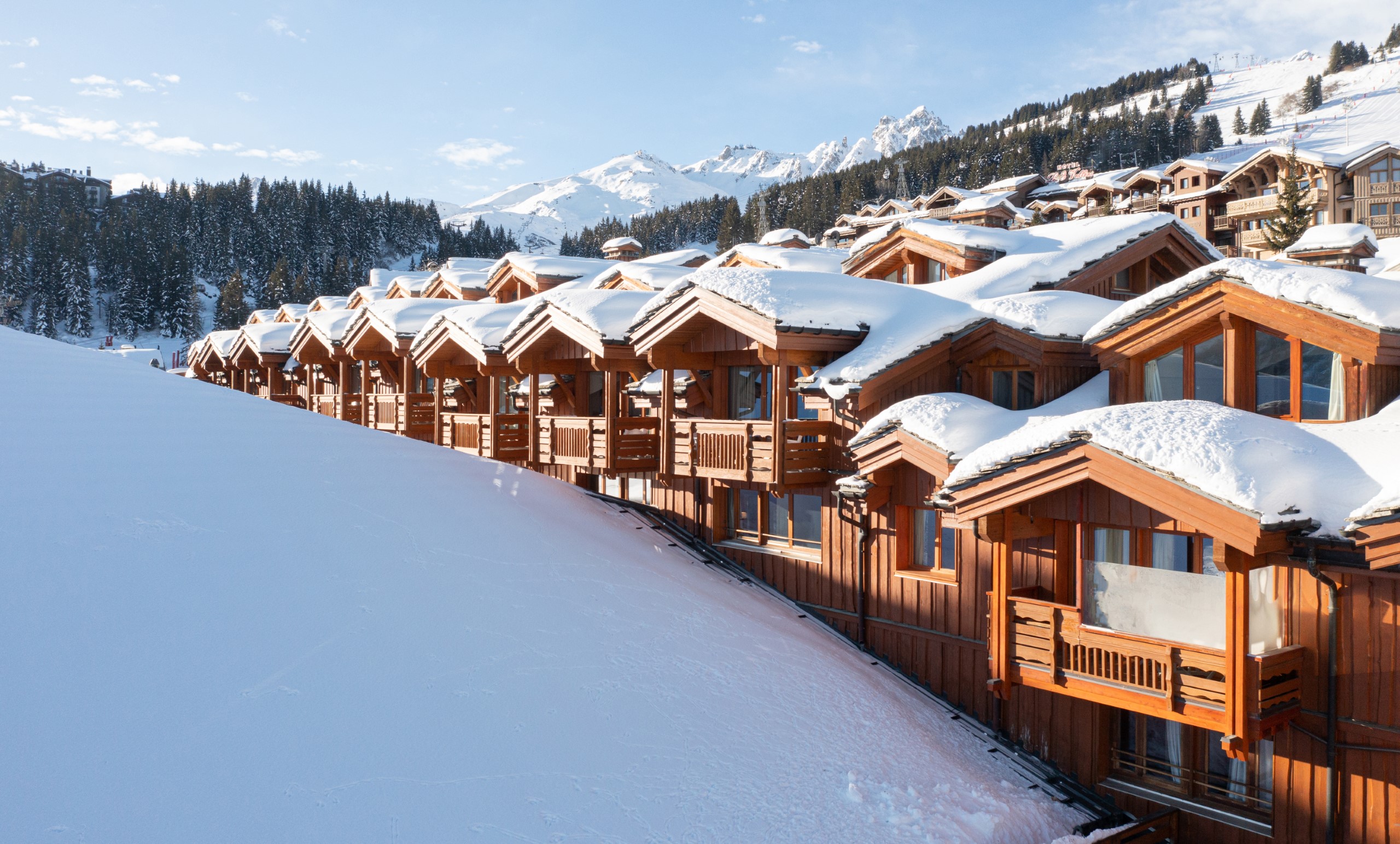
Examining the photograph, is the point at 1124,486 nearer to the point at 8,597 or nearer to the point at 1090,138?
the point at 8,597

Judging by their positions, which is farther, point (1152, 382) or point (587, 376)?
point (587, 376)

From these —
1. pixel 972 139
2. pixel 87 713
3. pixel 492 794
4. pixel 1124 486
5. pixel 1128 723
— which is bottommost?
pixel 1128 723

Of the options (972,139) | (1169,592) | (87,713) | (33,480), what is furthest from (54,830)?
(972,139)

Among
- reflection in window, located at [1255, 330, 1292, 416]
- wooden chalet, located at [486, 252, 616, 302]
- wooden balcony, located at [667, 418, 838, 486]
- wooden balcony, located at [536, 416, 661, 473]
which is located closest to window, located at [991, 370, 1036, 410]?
wooden balcony, located at [667, 418, 838, 486]

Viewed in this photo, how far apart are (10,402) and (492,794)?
10.7 meters

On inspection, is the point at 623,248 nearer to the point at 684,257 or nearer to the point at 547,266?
the point at 684,257

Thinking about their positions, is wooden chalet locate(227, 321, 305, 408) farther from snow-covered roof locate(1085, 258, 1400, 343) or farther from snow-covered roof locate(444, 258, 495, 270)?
snow-covered roof locate(1085, 258, 1400, 343)

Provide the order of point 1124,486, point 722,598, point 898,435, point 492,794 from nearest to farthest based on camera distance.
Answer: point 492,794
point 1124,486
point 898,435
point 722,598

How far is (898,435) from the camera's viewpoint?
1412cm

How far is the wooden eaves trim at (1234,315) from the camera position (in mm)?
11047

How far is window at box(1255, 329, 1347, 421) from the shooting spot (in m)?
11.7

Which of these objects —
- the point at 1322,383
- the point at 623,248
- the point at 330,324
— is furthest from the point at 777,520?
the point at 623,248

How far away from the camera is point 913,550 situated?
15820 mm

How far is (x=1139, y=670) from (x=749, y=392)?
385 inches
